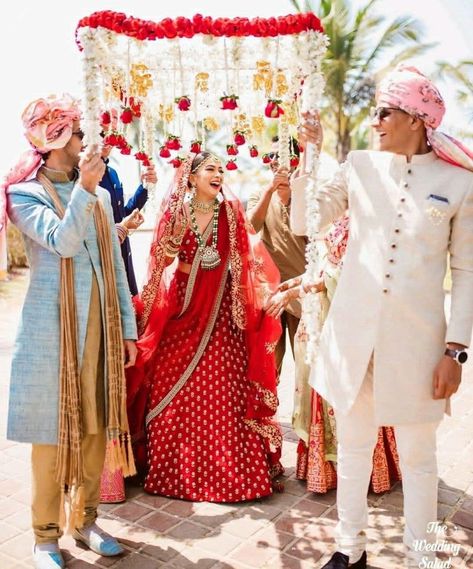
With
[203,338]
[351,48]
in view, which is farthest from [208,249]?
[351,48]

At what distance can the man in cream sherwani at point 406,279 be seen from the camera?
8.41ft

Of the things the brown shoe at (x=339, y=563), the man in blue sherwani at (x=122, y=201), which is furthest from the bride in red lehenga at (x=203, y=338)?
the brown shoe at (x=339, y=563)

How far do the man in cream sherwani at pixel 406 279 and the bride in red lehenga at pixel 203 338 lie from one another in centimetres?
117

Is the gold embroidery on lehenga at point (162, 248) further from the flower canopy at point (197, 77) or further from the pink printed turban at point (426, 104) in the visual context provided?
the pink printed turban at point (426, 104)

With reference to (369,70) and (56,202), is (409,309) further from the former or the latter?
(369,70)

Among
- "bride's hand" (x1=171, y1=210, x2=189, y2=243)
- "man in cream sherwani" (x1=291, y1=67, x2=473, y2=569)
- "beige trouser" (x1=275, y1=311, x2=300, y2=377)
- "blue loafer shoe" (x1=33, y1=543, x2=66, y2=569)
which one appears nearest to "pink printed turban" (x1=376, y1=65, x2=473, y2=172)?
"man in cream sherwani" (x1=291, y1=67, x2=473, y2=569)

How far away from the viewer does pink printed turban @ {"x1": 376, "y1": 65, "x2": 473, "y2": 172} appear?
100 inches

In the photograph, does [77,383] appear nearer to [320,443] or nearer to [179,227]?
[179,227]

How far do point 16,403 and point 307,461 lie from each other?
192 centimetres

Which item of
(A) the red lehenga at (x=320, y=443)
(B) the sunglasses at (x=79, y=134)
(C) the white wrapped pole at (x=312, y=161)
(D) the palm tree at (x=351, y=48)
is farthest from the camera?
(D) the palm tree at (x=351, y=48)

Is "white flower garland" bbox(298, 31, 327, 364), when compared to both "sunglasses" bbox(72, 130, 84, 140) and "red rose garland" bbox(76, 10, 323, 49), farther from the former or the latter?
"sunglasses" bbox(72, 130, 84, 140)

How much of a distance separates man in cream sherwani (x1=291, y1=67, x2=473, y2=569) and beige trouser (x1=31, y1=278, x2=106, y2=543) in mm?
1117

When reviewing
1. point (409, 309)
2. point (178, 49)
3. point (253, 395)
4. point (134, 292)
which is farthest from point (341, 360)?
point (134, 292)

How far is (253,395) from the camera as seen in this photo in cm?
391
